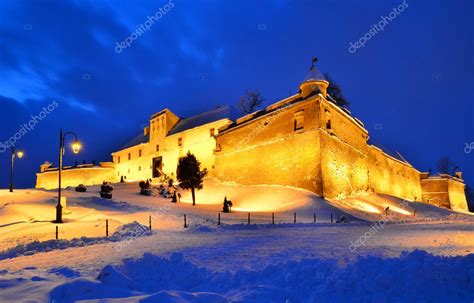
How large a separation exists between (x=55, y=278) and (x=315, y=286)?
483 cm

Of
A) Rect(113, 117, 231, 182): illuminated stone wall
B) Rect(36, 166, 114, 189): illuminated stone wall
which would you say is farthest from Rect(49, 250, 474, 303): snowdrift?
Rect(36, 166, 114, 189): illuminated stone wall

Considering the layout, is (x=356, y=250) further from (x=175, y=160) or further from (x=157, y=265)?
(x=175, y=160)

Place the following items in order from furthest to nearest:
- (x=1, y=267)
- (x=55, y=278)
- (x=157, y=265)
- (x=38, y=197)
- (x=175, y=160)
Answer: (x=175, y=160)
(x=38, y=197)
(x=1, y=267)
(x=157, y=265)
(x=55, y=278)

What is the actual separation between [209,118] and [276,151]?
1677 centimetres

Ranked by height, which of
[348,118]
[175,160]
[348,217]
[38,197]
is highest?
[348,118]

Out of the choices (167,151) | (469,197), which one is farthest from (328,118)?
(469,197)

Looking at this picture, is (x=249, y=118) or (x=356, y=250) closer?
(x=356, y=250)

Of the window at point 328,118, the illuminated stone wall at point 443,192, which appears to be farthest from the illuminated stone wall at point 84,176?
the illuminated stone wall at point 443,192

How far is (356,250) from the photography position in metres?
9.99

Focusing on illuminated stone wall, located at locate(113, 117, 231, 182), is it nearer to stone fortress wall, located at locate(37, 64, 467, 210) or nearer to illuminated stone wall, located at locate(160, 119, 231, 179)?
illuminated stone wall, located at locate(160, 119, 231, 179)

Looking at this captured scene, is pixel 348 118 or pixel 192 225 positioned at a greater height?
pixel 348 118

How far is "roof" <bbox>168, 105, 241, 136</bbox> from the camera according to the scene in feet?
157

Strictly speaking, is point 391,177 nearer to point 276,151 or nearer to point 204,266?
point 276,151

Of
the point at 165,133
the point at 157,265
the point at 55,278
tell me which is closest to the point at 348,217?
the point at 157,265
